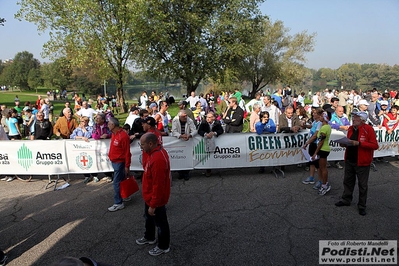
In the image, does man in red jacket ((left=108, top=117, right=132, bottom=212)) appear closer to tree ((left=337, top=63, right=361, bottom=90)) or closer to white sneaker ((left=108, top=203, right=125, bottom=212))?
white sneaker ((left=108, top=203, right=125, bottom=212))

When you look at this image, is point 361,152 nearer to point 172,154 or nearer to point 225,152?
point 225,152

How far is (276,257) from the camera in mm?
4090

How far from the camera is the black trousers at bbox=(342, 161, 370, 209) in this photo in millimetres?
5320

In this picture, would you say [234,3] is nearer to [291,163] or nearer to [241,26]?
[241,26]

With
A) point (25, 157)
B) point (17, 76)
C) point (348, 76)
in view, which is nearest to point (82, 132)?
point (25, 157)

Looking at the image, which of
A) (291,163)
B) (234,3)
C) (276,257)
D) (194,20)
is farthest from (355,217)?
(234,3)

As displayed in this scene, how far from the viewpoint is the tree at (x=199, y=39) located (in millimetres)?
25250

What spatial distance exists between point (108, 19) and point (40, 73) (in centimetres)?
6404

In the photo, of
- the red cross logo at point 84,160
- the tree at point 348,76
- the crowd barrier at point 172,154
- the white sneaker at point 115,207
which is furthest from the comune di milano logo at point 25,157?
the tree at point 348,76

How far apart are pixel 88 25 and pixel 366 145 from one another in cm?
1947

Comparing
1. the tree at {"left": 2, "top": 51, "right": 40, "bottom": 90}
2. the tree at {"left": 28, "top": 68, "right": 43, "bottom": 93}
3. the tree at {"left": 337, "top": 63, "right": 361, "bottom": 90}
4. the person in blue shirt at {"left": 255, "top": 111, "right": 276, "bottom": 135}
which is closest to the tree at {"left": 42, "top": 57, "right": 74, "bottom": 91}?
the tree at {"left": 28, "top": 68, "right": 43, "bottom": 93}

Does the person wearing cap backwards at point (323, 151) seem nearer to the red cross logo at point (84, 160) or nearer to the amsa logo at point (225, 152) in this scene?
the amsa logo at point (225, 152)

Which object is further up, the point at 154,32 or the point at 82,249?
the point at 154,32

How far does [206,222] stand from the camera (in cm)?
520
